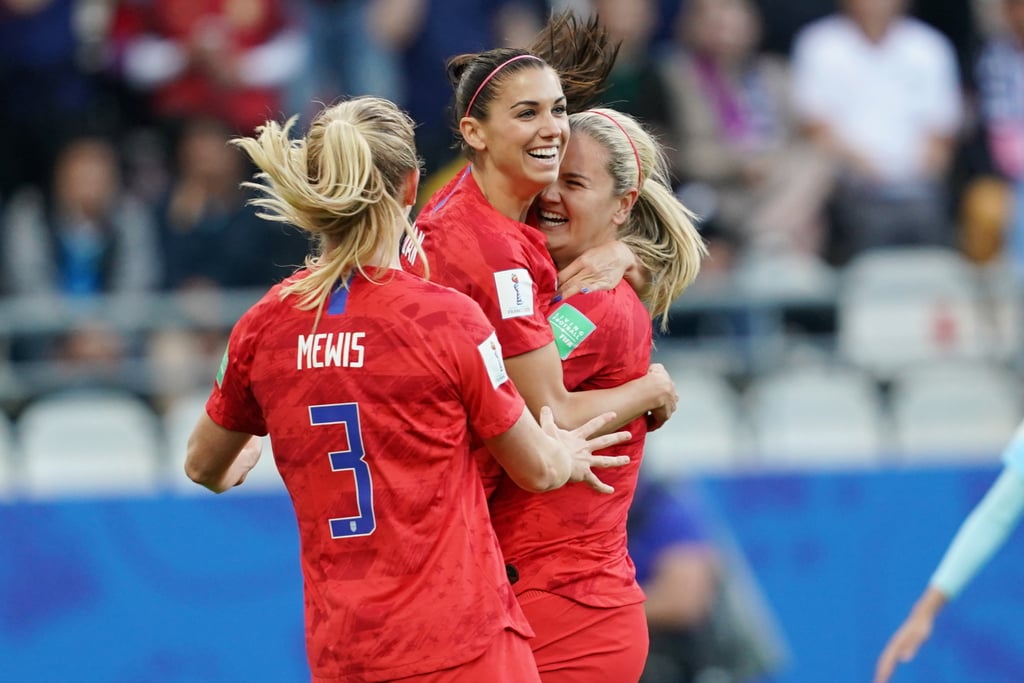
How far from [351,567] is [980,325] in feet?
19.4

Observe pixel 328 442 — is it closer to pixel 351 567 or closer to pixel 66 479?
pixel 351 567

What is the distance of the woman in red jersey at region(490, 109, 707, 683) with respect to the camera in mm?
4152

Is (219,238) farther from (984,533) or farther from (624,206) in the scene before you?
(984,533)

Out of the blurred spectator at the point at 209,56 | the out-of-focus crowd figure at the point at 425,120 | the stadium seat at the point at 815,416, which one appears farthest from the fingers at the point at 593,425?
the blurred spectator at the point at 209,56

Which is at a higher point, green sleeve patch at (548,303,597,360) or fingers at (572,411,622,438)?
green sleeve patch at (548,303,597,360)

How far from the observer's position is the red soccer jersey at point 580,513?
13.7 feet

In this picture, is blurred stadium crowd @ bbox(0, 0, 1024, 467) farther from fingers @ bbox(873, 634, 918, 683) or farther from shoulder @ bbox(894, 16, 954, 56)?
fingers @ bbox(873, 634, 918, 683)

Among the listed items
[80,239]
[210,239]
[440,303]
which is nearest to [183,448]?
[210,239]

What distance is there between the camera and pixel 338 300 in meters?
3.71

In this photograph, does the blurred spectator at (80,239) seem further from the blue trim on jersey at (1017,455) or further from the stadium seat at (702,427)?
the blue trim on jersey at (1017,455)

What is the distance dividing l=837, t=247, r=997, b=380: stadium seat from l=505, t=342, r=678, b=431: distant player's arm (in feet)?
15.2

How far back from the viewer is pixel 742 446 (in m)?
8.48

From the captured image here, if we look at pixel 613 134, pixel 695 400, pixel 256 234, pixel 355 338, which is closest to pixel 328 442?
pixel 355 338

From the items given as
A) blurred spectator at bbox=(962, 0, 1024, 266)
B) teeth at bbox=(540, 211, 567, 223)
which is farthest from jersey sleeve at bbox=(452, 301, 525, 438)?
blurred spectator at bbox=(962, 0, 1024, 266)
